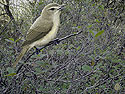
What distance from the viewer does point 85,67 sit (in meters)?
2.18

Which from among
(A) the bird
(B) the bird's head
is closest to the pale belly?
(A) the bird

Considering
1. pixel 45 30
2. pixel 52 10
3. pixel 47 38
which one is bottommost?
pixel 47 38

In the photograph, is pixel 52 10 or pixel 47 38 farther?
pixel 52 10

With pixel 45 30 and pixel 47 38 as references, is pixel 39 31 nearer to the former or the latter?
pixel 45 30

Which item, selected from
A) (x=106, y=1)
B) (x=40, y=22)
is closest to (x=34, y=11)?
(x=40, y=22)

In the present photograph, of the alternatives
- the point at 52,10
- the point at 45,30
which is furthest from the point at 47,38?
the point at 52,10

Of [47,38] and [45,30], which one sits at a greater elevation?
[45,30]

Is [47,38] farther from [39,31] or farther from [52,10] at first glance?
[52,10]

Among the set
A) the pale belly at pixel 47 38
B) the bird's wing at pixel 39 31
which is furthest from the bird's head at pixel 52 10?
the pale belly at pixel 47 38

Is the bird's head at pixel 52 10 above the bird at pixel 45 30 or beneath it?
above

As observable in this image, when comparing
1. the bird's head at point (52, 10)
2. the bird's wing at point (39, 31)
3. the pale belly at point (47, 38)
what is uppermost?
the bird's head at point (52, 10)

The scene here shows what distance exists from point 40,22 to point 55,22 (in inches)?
10.7

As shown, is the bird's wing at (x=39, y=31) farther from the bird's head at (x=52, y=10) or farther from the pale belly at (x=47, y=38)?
the bird's head at (x=52, y=10)

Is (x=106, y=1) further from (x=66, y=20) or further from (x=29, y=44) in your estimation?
(x=29, y=44)
